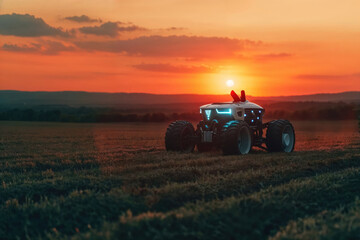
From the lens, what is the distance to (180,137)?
15680 mm

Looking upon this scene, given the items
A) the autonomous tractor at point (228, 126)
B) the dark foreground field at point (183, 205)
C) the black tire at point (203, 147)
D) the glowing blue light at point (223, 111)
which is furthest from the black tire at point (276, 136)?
the dark foreground field at point (183, 205)

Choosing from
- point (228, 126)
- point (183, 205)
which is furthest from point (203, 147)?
point (183, 205)

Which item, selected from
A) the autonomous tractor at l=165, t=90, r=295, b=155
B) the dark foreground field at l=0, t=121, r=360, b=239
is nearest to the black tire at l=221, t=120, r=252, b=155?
the autonomous tractor at l=165, t=90, r=295, b=155

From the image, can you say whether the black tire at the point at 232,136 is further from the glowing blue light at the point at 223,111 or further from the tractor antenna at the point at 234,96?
the tractor antenna at the point at 234,96

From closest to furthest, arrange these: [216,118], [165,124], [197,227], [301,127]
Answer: [197,227], [216,118], [301,127], [165,124]

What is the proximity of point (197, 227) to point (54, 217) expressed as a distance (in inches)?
93.1

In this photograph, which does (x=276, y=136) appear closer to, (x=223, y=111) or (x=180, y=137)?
(x=223, y=111)

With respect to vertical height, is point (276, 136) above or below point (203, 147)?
above

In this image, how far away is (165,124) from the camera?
139ft

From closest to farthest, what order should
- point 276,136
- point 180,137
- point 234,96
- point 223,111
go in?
point 223,111, point 180,137, point 276,136, point 234,96

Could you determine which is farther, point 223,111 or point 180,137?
point 180,137

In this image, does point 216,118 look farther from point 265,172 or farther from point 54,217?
point 54,217

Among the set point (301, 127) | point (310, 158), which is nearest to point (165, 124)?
point (301, 127)

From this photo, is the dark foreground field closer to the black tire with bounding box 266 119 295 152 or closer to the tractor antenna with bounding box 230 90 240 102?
the black tire with bounding box 266 119 295 152
